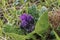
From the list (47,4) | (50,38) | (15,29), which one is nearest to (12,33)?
(15,29)

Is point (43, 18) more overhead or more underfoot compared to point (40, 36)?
more overhead

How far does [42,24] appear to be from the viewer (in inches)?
42.1

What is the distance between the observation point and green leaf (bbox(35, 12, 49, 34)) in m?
1.05

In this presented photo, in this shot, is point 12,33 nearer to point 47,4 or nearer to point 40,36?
point 40,36

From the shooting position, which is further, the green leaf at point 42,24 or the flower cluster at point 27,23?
the flower cluster at point 27,23

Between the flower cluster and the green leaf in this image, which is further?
the flower cluster

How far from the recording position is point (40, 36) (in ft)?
3.66

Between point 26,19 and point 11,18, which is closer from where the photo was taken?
point 26,19

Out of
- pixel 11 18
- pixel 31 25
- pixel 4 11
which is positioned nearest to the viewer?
pixel 31 25

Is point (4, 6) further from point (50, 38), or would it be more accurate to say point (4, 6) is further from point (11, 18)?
point (50, 38)

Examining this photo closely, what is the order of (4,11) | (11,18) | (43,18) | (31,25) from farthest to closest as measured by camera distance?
(4,11), (11,18), (31,25), (43,18)

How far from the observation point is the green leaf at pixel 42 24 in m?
1.05

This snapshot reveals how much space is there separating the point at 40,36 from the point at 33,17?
0.17 meters

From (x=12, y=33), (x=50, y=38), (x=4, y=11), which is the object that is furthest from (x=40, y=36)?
(x=4, y=11)
